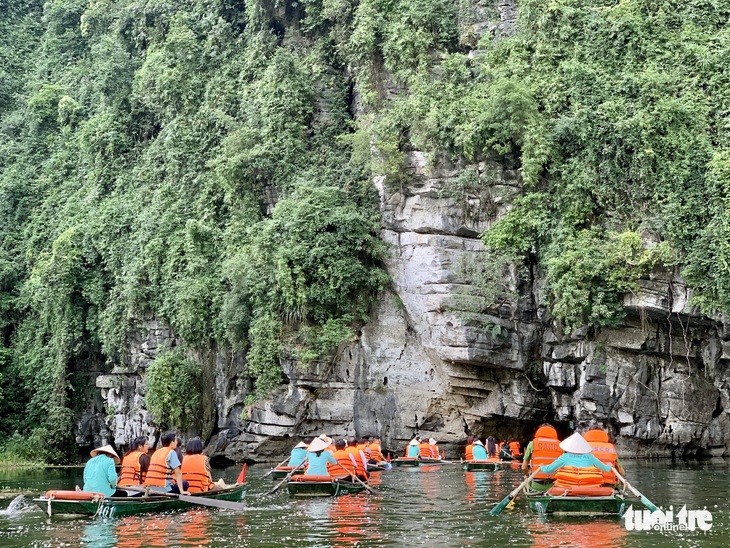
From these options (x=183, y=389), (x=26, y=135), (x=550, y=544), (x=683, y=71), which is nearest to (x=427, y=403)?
(x=183, y=389)

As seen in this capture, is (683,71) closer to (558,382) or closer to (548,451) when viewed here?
(558,382)

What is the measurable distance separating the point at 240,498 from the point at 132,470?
1983 mm

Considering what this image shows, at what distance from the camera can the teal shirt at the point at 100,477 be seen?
38.1 feet

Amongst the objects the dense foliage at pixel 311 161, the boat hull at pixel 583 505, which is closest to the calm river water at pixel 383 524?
the boat hull at pixel 583 505

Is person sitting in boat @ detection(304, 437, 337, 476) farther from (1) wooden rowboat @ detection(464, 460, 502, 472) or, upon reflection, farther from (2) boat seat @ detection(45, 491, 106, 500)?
(1) wooden rowboat @ detection(464, 460, 502, 472)

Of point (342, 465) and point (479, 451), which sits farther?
point (479, 451)

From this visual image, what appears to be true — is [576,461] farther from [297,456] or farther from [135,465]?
[297,456]

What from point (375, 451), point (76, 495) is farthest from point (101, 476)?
point (375, 451)

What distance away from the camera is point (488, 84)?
73.6 ft

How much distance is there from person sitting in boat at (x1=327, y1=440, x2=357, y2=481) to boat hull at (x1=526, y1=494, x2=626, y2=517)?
4518 mm

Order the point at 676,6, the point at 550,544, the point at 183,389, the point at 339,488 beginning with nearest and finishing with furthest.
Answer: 1. the point at 550,544
2. the point at 339,488
3. the point at 676,6
4. the point at 183,389

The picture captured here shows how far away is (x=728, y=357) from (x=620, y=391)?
8.17 feet

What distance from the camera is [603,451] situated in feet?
37.1

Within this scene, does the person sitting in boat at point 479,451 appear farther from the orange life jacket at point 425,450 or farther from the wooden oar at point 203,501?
the wooden oar at point 203,501
